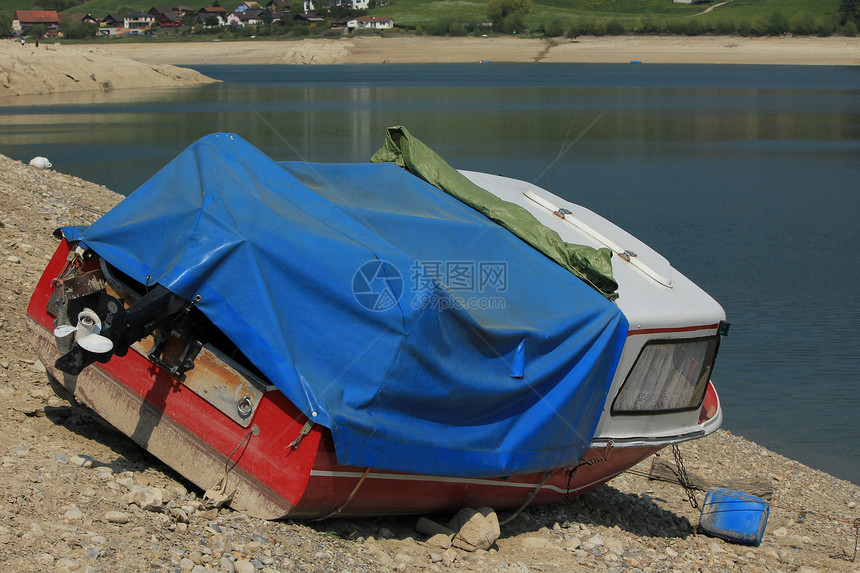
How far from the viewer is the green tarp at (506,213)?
6.78m

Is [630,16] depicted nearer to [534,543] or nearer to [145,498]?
[534,543]

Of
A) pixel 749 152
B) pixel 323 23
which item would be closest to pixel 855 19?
pixel 323 23

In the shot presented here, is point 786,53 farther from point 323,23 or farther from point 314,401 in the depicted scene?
point 314,401

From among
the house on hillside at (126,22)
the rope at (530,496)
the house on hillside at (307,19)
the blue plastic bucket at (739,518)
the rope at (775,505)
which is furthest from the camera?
the house on hillside at (126,22)

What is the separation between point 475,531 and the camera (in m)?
6.12

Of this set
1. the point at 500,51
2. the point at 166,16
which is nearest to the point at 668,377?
the point at 500,51

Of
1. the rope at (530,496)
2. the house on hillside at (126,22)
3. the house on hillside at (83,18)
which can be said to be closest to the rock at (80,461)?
the rope at (530,496)

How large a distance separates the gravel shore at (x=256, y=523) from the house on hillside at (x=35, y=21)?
156726 millimetres

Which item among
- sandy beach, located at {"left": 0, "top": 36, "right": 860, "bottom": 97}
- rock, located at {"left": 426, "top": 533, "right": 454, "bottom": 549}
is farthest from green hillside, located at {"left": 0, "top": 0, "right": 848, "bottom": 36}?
rock, located at {"left": 426, "top": 533, "right": 454, "bottom": 549}

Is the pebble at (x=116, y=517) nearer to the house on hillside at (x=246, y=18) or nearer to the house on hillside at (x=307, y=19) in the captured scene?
the house on hillside at (x=307, y=19)

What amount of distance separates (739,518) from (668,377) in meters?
1.88

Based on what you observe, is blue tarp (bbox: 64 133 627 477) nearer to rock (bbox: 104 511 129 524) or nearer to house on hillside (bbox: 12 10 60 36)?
rock (bbox: 104 511 129 524)

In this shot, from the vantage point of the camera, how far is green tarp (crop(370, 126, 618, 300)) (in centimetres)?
678

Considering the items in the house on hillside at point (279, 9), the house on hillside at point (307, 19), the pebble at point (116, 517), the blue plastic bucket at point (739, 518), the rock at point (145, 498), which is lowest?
the blue plastic bucket at point (739, 518)
